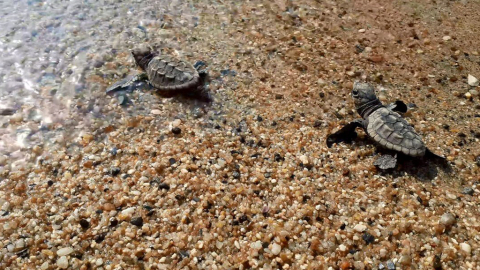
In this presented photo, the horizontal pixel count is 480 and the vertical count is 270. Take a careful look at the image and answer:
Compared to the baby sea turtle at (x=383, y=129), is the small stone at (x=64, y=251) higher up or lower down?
lower down

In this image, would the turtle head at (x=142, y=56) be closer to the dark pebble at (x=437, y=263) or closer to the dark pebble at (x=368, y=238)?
the dark pebble at (x=368, y=238)

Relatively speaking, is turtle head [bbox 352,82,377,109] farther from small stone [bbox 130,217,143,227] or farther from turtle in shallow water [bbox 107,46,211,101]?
small stone [bbox 130,217,143,227]

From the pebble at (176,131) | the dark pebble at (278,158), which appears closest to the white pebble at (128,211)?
the pebble at (176,131)

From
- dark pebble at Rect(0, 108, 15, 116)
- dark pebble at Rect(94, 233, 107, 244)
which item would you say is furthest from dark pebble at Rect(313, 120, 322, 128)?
dark pebble at Rect(0, 108, 15, 116)

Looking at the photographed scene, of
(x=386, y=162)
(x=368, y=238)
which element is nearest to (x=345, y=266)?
(x=368, y=238)

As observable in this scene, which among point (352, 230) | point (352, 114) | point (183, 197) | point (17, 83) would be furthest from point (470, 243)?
point (17, 83)

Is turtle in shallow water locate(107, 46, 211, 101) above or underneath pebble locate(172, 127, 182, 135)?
above

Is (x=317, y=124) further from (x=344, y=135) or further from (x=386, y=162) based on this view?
(x=386, y=162)
